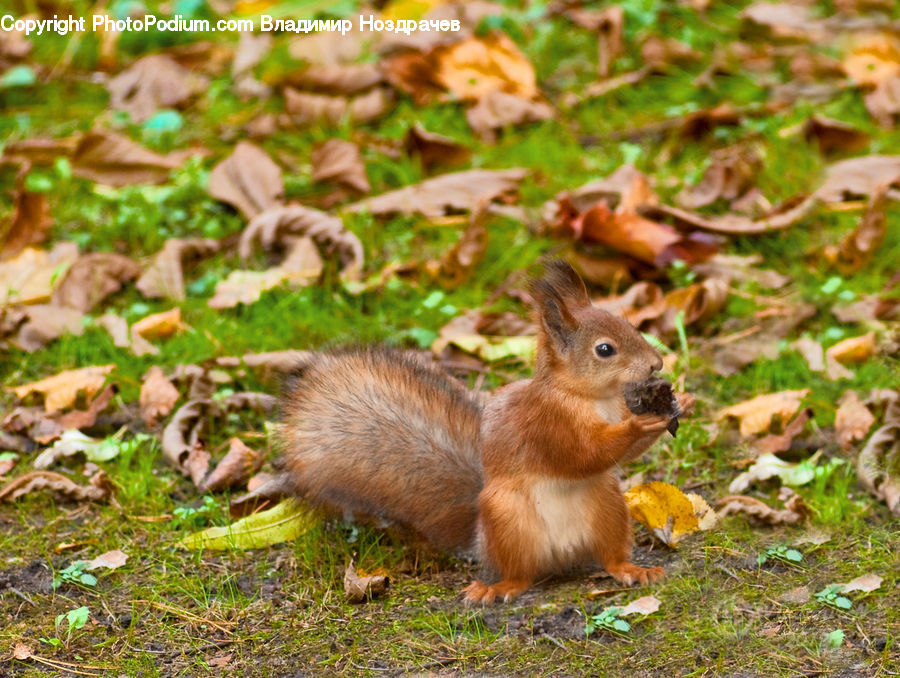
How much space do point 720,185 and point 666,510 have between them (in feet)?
5.44

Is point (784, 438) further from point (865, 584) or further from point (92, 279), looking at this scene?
point (92, 279)

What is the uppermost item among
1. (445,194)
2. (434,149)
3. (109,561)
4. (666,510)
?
(434,149)

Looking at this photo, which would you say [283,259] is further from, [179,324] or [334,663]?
[334,663]

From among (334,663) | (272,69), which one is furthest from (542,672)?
→ (272,69)

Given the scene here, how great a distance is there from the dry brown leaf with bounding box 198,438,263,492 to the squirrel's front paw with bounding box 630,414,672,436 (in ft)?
3.35

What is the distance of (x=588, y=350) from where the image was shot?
215cm

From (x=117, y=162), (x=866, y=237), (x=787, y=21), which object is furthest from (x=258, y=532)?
(x=787, y=21)

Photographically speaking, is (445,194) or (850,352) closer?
(850,352)

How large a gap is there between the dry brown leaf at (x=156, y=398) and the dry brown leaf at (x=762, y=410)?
1.31m

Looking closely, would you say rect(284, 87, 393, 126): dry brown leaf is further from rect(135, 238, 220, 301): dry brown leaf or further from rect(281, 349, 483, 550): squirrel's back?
rect(281, 349, 483, 550): squirrel's back

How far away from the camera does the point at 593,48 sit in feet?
15.9

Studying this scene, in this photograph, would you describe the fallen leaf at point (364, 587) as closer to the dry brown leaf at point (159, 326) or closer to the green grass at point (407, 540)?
Result: the green grass at point (407, 540)

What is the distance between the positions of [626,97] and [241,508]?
2555 mm

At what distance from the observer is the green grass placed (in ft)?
6.82
